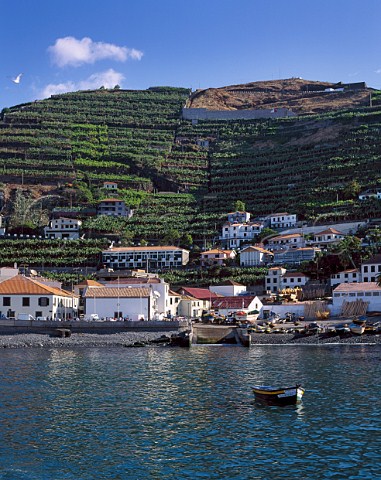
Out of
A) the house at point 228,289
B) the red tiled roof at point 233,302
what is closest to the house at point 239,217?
the house at point 228,289

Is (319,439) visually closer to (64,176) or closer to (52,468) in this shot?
(52,468)

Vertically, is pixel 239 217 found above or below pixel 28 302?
above

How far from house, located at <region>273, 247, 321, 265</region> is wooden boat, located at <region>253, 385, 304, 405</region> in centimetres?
7369

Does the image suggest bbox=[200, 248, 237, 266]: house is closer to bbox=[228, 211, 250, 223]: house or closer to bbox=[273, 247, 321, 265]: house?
bbox=[273, 247, 321, 265]: house

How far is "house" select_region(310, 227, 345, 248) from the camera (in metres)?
112

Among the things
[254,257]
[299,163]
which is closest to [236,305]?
[254,257]

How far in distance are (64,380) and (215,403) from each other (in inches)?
463

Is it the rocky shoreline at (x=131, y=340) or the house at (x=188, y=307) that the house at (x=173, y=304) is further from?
the rocky shoreline at (x=131, y=340)

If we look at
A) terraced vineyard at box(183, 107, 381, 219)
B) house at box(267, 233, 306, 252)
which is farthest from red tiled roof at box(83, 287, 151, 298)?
terraced vineyard at box(183, 107, 381, 219)

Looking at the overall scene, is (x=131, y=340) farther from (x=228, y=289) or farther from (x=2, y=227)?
(x=2, y=227)

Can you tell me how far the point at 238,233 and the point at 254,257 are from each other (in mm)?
18009

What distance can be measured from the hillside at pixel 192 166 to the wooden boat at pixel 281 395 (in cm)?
9034

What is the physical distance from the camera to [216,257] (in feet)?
373

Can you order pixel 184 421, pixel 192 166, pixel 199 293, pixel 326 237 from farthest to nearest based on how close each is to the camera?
pixel 192 166, pixel 326 237, pixel 199 293, pixel 184 421
